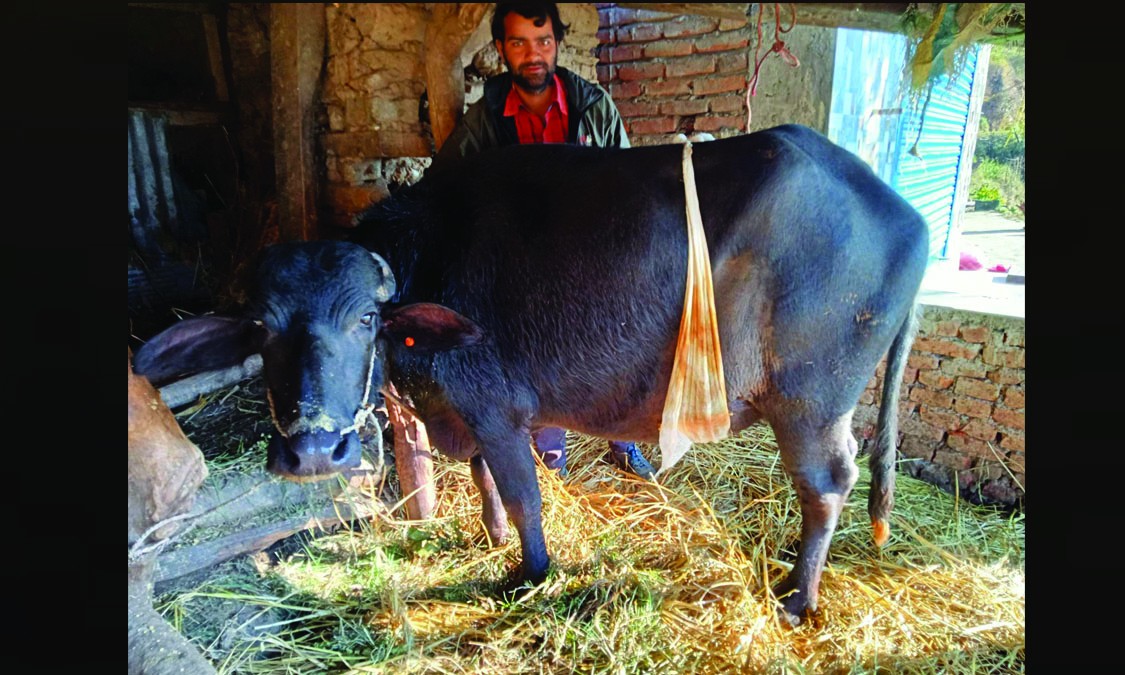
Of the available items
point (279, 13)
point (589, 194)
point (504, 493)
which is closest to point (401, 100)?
point (279, 13)

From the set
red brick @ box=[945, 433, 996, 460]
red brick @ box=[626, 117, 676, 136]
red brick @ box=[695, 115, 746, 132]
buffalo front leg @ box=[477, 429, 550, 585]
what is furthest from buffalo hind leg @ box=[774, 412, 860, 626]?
red brick @ box=[626, 117, 676, 136]

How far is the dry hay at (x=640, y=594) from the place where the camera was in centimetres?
239

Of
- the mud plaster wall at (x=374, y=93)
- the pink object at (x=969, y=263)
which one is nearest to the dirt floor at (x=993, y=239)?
the pink object at (x=969, y=263)

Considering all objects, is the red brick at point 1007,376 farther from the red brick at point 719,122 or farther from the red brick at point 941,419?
the red brick at point 719,122

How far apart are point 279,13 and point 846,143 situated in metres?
3.63

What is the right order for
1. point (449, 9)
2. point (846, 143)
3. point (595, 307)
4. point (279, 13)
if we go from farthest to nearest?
point (846, 143), point (279, 13), point (449, 9), point (595, 307)

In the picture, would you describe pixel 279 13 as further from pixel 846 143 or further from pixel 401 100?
pixel 846 143

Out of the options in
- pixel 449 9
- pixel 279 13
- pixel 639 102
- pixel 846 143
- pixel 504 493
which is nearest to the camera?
pixel 504 493

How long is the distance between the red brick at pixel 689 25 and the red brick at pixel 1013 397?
296cm

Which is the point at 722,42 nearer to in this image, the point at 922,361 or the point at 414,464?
the point at 922,361

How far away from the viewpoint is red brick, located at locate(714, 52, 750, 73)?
4.23 metres

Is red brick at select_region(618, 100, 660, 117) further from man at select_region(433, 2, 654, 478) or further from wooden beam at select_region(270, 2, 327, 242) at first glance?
wooden beam at select_region(270, 2, 327, 242)

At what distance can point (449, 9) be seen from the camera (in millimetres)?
3357

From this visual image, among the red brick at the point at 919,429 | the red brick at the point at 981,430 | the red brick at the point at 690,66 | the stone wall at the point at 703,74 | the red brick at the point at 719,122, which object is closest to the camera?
the red brick at the point at 981,430
